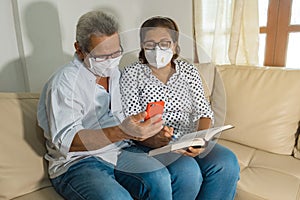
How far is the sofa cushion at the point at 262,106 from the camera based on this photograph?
1.38 m

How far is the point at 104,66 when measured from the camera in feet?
3.32

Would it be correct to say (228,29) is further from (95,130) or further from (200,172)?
(95,130)

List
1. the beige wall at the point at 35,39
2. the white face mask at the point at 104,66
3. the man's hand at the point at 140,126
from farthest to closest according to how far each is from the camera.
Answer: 1. the beige wall at the point at 35,39
2. the white face mask at the point at 104,66
3. the man's hand at the point at 140,126

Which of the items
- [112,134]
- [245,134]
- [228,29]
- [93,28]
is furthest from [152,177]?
[228,29]

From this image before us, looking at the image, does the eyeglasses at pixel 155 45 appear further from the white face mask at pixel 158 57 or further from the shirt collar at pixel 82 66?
the shirt collar at pixel 82 66

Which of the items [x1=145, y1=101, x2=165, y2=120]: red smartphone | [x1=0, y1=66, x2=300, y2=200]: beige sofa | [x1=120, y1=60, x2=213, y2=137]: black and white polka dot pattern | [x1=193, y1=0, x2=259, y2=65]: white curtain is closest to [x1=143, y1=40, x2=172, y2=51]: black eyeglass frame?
[x1=120, y1=60, x2=213, y2=137]: black and white polka dot pattern

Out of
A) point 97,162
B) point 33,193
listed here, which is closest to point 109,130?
point 97,162

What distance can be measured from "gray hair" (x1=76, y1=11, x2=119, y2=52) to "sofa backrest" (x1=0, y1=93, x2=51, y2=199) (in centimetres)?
37

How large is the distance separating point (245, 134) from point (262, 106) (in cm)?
17

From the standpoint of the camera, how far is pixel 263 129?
141cm

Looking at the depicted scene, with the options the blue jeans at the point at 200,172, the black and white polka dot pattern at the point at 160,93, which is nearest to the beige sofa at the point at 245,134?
the blue jeans at the point at 200,172

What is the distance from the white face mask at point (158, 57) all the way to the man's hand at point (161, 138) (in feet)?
0.81

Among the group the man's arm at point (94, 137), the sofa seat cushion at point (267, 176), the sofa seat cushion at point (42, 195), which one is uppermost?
the man's arm at point (94, 137)

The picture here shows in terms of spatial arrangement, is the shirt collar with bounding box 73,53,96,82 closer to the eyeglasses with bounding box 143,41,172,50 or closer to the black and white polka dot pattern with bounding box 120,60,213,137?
the black and white polka dot pattern with bounding box 120,60,213,137
